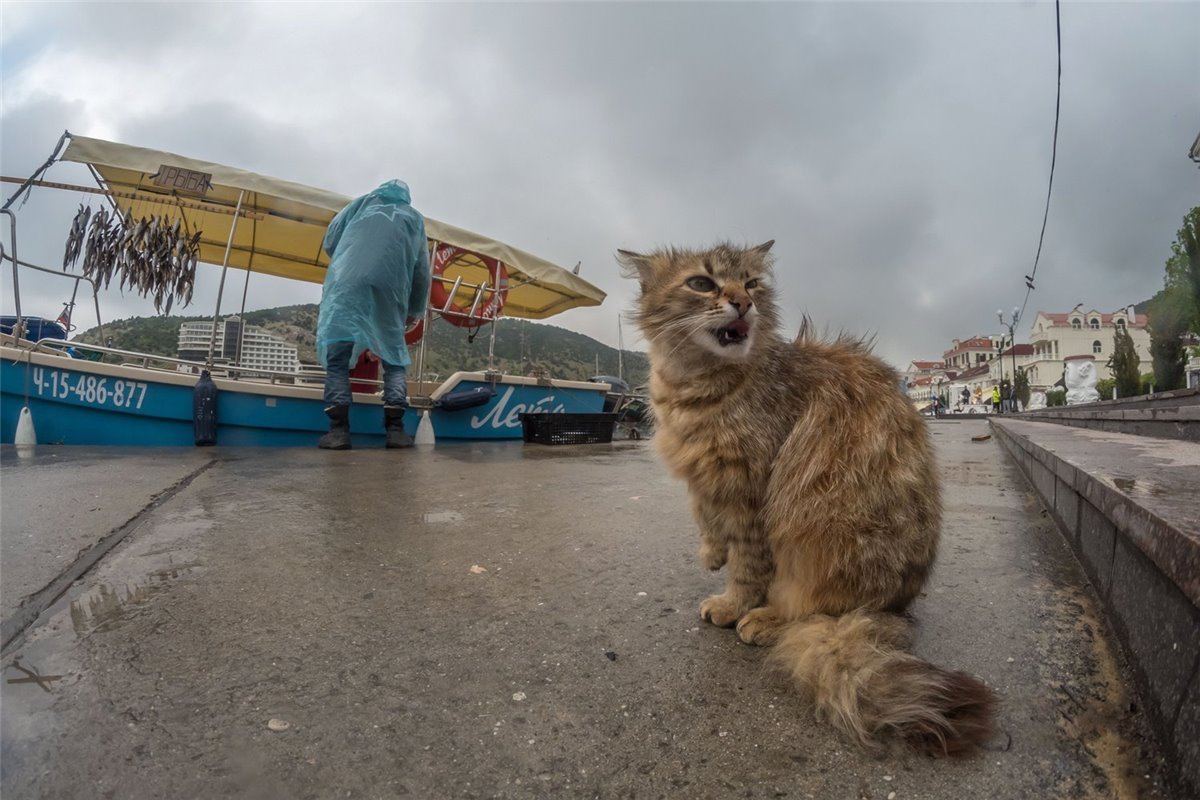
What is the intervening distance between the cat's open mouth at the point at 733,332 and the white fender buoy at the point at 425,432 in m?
6.11

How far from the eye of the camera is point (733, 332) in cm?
188

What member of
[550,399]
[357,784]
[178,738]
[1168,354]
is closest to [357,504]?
[178,738]

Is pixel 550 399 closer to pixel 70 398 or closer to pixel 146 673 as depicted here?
pixel 70 398

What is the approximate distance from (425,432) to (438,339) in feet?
7.92

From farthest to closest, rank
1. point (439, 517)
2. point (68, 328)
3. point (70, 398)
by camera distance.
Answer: point (68, 328) < point (70, 398) < point (439, 517)

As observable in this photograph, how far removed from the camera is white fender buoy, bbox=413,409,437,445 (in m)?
7.38

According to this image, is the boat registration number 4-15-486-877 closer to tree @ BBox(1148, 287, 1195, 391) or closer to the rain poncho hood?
the rain poncho hood

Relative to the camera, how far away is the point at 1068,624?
154 cm

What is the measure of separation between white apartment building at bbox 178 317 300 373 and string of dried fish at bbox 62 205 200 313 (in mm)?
531

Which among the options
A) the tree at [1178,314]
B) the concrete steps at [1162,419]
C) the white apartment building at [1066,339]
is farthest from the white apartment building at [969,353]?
the concrete steps at [1162,419]

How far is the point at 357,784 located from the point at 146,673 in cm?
67

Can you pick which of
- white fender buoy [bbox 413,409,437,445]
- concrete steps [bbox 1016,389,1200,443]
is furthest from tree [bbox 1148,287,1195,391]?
white fender buoy [bbox 413,409,437,445]

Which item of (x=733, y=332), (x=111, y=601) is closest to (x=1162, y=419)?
(x=733, y=332)

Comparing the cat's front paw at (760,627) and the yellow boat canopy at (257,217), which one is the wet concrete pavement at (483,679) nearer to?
the cat's front paw at (760,627)
